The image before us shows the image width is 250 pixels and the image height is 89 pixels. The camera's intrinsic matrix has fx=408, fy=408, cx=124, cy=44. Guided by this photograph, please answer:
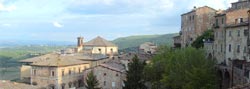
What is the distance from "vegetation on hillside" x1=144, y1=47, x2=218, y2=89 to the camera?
142 ft

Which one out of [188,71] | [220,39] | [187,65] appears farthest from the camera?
[220,39]

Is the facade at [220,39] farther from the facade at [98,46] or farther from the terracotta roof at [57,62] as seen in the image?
the facade at [98,46]

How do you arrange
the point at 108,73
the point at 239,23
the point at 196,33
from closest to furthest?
1. the point at 239,23
2. the point at 108,73
3. the point at 196,33

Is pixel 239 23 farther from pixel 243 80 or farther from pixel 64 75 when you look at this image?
pixel 64 75

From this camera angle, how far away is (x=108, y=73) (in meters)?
63.7

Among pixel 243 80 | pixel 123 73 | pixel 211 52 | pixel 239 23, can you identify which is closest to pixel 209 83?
pixel 243 80

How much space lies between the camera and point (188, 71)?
148ft

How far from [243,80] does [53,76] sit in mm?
33370

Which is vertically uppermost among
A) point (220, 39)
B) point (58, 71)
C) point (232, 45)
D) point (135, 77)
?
point (220, 39)

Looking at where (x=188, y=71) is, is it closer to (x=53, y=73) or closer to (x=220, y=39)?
(x=220, y=39)

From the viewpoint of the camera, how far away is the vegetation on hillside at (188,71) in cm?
4319

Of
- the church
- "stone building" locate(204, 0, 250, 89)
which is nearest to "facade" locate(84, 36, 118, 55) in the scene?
the church

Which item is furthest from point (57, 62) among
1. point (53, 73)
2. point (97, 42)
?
point (97, 42)

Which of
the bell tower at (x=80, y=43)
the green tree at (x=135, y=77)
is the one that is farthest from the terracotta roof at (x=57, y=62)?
the bell tower at (x=80, y=43)
